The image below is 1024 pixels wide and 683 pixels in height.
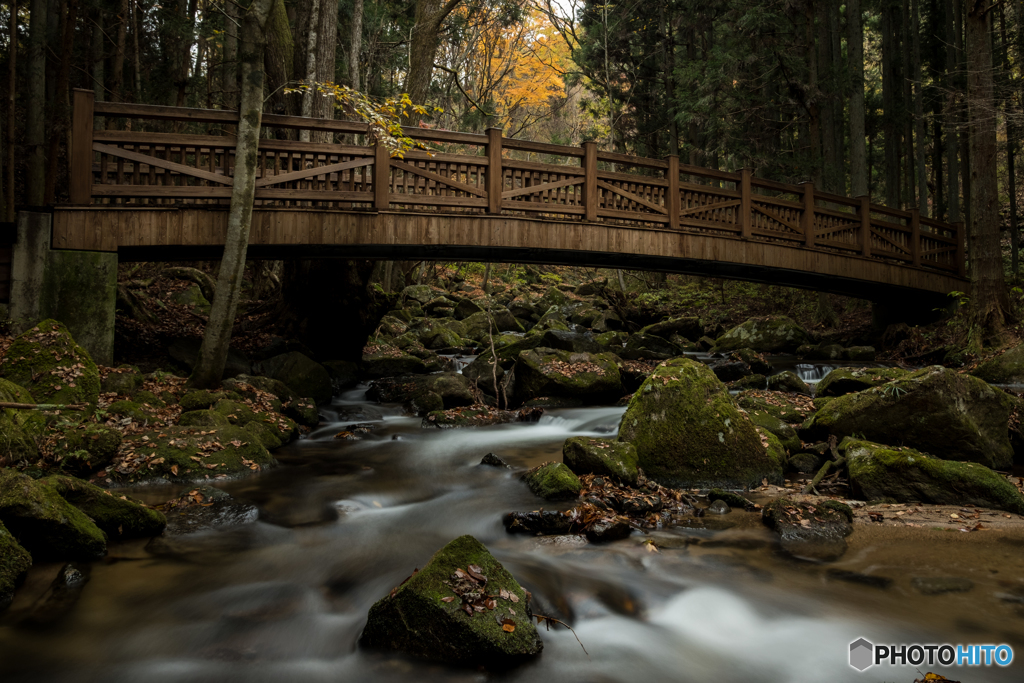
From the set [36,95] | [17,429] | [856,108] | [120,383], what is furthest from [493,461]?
[856,108]

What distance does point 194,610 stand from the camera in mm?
4113

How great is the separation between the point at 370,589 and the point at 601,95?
84.7 feet

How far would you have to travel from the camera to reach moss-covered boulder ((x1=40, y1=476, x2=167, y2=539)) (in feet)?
15.1

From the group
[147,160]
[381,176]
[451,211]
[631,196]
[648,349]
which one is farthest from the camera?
[648,349]

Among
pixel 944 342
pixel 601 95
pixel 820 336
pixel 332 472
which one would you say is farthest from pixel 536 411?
pixel 601 95

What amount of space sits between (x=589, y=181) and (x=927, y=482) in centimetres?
751

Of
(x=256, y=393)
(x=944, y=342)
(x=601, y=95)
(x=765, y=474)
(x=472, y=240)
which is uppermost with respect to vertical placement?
(x=601, y=95)

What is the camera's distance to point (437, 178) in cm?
1029

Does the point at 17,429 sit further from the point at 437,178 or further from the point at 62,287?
the point at 437,178

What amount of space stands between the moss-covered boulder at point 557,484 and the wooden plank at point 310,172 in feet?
19.6

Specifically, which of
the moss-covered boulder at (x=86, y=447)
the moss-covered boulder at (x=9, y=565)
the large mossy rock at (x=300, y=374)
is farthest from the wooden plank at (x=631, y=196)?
the moss-covered boulder at (x=9, y=565)

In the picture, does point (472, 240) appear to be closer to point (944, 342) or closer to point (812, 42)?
point (944, 342)

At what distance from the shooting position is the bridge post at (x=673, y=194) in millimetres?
12055

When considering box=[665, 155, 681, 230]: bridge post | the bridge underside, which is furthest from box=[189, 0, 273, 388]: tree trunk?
box=[665, 155, 681, 230]: bridge post
